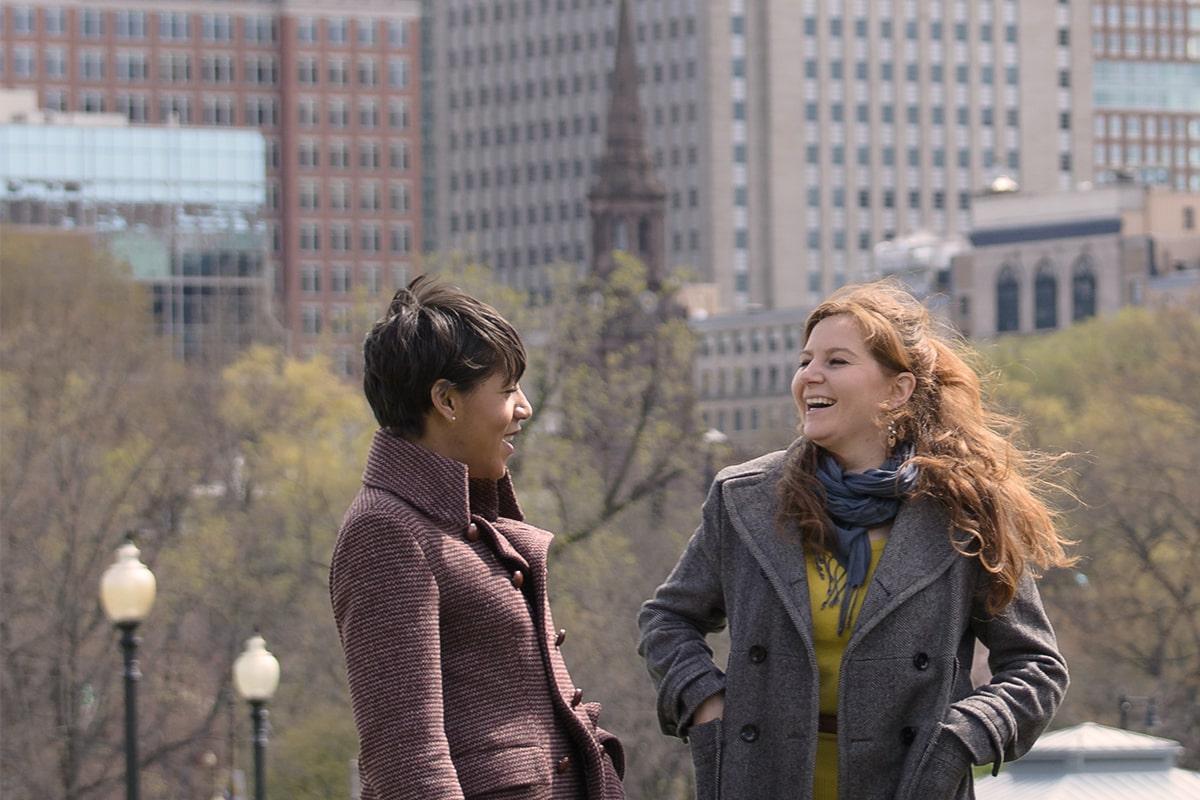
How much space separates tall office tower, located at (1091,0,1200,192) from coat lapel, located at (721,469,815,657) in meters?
184

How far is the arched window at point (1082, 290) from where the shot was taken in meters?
146

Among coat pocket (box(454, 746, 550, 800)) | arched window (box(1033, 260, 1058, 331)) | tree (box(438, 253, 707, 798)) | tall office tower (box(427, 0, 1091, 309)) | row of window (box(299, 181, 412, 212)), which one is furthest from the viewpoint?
tall office tower (box(427, 0, 1091, 309))

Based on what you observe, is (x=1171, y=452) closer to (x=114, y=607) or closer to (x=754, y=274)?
(x=114, y=607)

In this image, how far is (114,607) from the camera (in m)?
21.2

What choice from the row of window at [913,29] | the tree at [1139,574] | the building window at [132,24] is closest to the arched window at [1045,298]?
the row of window at [913,29]

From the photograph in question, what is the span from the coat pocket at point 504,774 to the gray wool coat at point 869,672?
581 millimetres

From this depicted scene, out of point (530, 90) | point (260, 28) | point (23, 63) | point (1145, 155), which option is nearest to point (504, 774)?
point (23, 63)

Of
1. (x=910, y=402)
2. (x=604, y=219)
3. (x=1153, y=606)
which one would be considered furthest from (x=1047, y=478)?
(x=604, y=219)

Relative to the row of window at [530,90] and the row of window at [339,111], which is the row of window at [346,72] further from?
the row of window at [530,90]

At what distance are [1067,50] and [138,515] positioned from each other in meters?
146

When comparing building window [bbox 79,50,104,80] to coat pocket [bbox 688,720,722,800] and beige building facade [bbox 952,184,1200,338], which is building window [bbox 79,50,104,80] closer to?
beige building facade [bbox 952,184,1200,338]

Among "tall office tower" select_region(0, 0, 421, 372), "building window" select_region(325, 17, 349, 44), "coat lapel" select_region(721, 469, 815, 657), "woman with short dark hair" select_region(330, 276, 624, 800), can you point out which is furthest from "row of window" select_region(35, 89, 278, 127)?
"woman with short dark hair" select_region(330, 276, 624, 800)

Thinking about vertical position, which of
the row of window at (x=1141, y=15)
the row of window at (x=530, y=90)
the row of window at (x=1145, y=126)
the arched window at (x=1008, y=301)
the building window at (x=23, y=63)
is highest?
the row of window at (x=1141, y=15)

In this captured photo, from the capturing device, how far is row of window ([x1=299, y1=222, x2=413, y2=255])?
162125 millimetres
